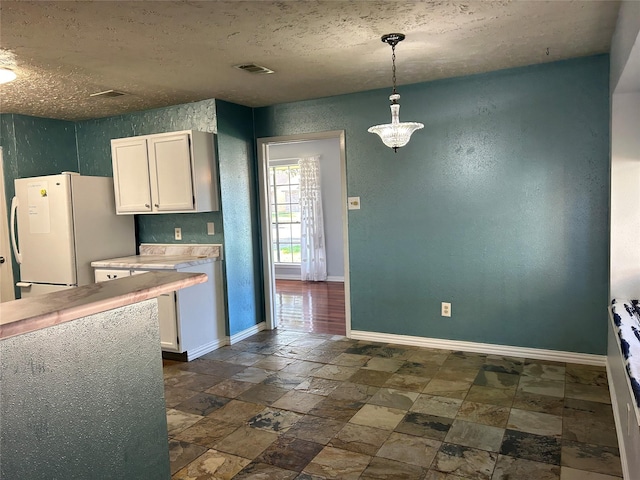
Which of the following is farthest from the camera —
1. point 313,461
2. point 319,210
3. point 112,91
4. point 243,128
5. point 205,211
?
point 319,210

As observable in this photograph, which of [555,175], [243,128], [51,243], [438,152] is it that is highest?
[243,128]

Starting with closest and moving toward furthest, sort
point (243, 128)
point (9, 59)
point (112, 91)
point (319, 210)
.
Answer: point (9, 59)
point (112, 91)
point (243, 128)
point (319, 210)

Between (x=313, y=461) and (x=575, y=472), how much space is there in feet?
4.15

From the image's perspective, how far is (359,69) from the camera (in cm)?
356

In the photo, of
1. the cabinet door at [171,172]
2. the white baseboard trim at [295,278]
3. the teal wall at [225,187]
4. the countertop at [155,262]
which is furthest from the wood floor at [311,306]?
the cabinet door at [171,172]

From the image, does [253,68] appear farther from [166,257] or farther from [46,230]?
[46,230]

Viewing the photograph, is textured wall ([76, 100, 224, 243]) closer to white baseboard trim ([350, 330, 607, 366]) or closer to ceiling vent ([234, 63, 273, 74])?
ceiling vent ([234, 63, 273, 74])

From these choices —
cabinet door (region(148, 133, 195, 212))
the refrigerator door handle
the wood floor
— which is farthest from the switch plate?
the refrigerator door handle

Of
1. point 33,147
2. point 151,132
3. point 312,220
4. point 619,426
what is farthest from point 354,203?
point 312,220

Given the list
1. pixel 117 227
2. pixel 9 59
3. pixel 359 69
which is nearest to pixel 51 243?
pixel 117 227

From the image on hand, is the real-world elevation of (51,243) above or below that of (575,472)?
above

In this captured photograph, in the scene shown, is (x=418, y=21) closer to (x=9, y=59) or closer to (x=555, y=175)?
(x=555, y=175)

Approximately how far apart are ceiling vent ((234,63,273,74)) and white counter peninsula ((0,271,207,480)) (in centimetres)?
188

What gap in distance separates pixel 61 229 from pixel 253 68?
7.93ft
